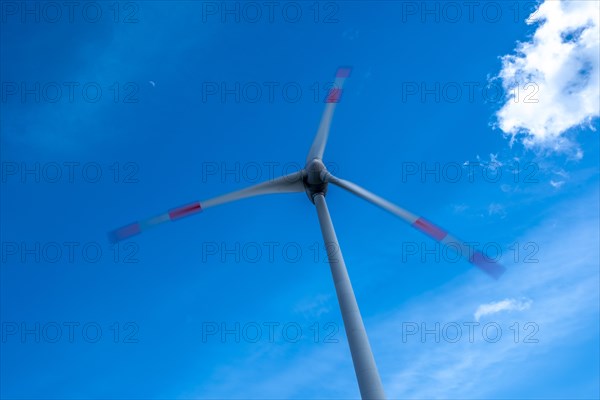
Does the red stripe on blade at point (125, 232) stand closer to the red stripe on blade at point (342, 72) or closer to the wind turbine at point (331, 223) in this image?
the wind turbine at point (331, 223)

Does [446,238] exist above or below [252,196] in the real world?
below

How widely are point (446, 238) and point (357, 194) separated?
514 cm

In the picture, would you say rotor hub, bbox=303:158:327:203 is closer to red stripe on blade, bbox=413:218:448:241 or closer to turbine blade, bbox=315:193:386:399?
turbine blade, bbox=315:193:386:399

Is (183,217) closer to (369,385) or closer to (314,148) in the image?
(314,148)

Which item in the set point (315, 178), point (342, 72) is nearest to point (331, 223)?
point (315, 178)

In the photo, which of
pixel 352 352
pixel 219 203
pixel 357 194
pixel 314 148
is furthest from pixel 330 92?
pixel 352 352

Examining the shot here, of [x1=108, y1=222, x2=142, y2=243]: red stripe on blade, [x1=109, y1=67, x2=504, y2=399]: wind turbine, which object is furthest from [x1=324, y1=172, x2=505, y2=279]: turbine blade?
[x1=108, y1=222, x2=142, y2=243]: red stripe on blade

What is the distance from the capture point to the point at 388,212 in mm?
28453

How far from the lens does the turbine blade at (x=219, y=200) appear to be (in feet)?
95.2

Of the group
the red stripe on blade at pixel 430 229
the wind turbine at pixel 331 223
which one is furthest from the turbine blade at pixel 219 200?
the red stripe on blade at pixel 430 229

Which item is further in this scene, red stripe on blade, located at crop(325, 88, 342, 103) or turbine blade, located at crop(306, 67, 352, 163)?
red stripe on blade, located at crop(325, 88, 342, 103)

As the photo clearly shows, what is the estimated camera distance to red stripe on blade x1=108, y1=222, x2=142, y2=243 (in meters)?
28.9

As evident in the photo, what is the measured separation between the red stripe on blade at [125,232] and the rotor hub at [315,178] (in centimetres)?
937

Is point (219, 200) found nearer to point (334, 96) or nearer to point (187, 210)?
point (187, 210)
